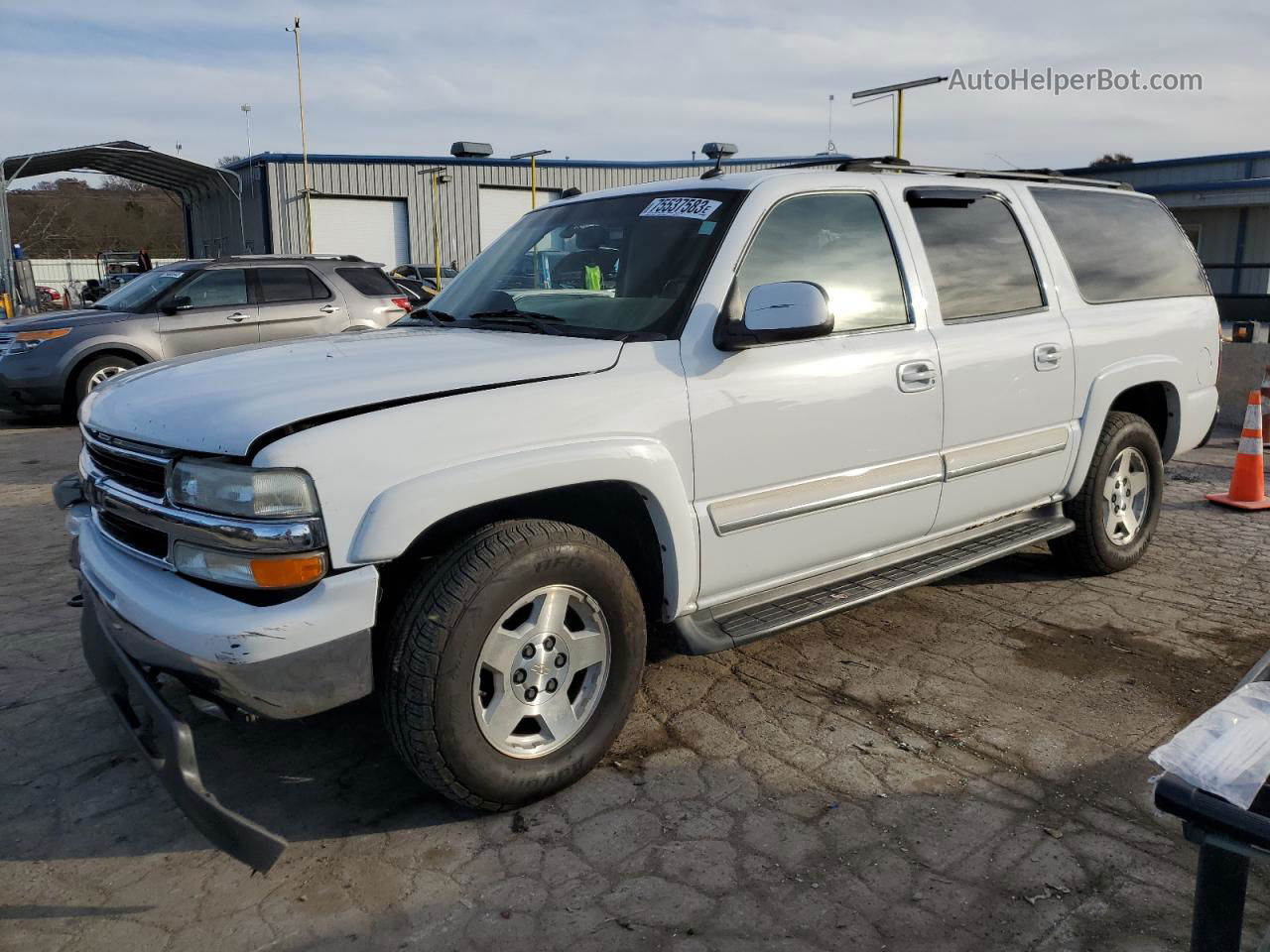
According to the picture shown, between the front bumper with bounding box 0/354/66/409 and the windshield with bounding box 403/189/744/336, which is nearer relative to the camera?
the windshield with bounding box 403/189/744/336

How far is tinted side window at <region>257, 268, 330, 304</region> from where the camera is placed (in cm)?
1112

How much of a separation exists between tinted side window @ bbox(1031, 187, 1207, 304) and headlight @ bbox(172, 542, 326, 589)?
374cm

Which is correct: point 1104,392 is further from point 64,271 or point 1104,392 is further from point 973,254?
point 64,271

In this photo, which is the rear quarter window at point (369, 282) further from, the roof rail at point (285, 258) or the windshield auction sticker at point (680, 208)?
the windshield auction sticker at point (680, 208)

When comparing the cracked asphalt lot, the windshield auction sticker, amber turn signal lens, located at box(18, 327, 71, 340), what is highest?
the windshield auction sticker

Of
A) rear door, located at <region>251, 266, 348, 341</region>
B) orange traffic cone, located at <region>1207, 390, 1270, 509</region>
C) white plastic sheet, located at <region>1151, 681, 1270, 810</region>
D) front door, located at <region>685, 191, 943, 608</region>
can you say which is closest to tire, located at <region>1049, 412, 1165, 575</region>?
front door, located at <region>685, 191, 943, 608</region>

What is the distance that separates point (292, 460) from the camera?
2.49 meters

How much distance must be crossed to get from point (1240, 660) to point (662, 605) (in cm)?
255

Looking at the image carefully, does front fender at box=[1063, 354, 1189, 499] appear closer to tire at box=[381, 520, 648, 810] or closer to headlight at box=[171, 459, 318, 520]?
tire at box=[381, 520, 648, 810]

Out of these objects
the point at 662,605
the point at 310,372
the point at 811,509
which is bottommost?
the point at 662,605

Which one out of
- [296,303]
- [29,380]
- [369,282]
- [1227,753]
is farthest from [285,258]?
[1227,753]

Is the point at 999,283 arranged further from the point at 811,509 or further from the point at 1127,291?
the point at 811,509

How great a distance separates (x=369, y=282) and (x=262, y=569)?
32.3 feet

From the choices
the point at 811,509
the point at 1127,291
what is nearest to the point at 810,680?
the point at 811,509
